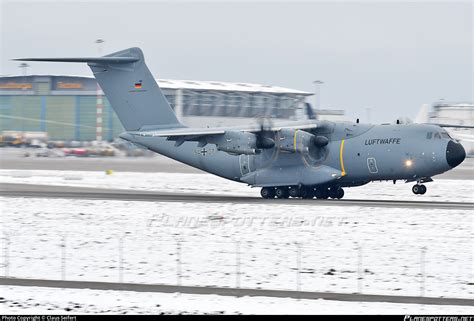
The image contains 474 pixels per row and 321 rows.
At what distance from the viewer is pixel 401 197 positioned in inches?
1690

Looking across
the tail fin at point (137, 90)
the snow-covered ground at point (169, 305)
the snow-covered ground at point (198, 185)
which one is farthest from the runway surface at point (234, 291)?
the snow-covered ground at point (198, 185)

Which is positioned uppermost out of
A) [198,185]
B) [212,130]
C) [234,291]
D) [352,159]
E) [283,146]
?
[212,130]

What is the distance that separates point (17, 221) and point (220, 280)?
1268cm

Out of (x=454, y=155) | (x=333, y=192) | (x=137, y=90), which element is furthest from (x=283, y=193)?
(x=137, y=90)

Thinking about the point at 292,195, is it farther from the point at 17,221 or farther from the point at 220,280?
the point at 220,280

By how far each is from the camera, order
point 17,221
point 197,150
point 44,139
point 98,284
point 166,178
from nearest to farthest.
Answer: point 98,284
point 17,221
point 197,150
point 166,178
point 44,139

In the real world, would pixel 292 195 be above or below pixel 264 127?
below

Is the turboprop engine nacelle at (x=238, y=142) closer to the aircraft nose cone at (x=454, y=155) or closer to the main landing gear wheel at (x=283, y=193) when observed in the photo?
the main landing gear wheel at (x=283, y=193)

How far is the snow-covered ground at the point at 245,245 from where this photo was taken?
21.4 meters

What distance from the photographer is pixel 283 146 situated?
3878cm

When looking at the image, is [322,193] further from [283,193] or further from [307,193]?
[283,193]

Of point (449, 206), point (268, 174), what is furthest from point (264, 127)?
point (449, 206)

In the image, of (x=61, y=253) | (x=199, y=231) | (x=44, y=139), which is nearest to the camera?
(x=61, y=253)

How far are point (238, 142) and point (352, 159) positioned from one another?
5.39 metres
